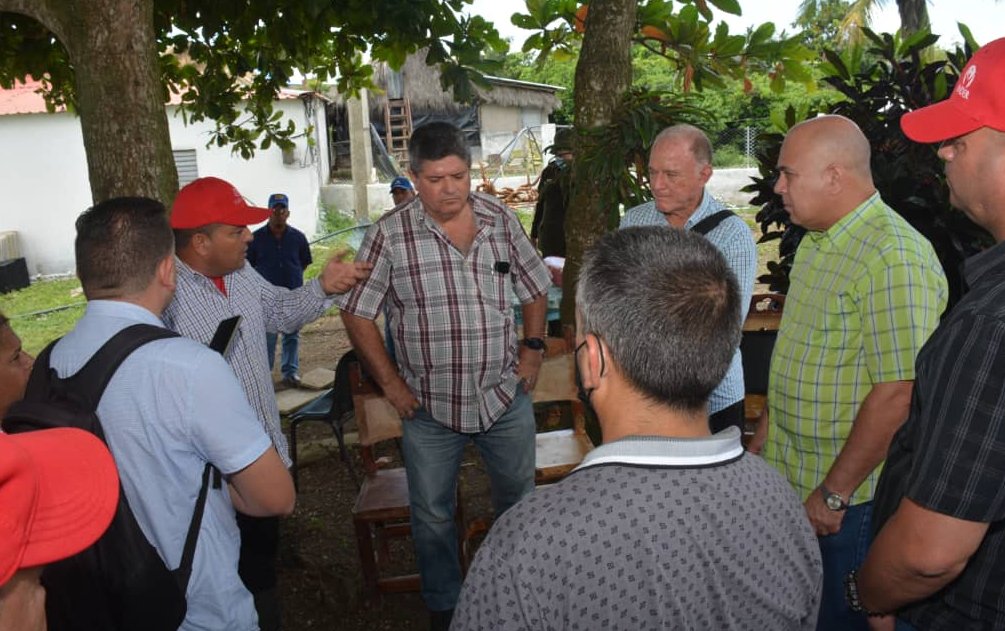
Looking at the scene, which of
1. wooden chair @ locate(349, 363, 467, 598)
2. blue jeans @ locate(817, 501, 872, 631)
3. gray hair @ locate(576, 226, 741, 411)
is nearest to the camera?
gray hair @ locate(576, 226, 741, 411)

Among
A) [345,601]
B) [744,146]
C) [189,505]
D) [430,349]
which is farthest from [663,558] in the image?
[744,146]

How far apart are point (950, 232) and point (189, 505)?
3.70 meters

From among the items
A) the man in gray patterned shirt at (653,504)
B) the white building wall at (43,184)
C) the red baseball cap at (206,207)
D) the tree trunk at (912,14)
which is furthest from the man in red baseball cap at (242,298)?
the tree trunk at (912,14)

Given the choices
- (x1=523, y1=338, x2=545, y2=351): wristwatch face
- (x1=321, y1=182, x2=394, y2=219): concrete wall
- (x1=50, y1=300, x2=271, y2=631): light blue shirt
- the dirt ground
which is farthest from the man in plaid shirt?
(x1=321, y1=182, x2=394, y2=219): concrete wall

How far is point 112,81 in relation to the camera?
3207mm

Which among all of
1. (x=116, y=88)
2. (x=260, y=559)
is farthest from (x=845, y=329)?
(x=116, y=88)

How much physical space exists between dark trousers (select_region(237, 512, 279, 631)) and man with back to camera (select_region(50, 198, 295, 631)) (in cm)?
78

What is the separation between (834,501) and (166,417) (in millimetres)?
1795

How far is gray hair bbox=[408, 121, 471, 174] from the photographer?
314 cm

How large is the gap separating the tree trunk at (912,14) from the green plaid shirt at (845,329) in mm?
19853

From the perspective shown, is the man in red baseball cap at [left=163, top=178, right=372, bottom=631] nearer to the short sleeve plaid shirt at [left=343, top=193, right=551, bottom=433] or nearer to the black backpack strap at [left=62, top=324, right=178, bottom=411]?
the short sleeve plaid shirt at [left=343, top=193, right=551, bottom=433]

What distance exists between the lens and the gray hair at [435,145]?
10.3ft

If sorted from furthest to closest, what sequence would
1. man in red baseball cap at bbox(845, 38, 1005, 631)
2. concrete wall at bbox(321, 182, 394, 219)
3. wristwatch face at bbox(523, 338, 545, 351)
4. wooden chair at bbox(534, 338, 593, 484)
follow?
concrete wall at bbox(321, 182, 394, 219), wooden chair at bbox(534, 338, 593, 484), wristwatch face at bbox(523, 338, 545, 351), man in red baseball cap at bbox(845, 38, 1005, 631)

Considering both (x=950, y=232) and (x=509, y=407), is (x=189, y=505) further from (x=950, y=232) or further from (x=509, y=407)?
(x=950, y=232)
